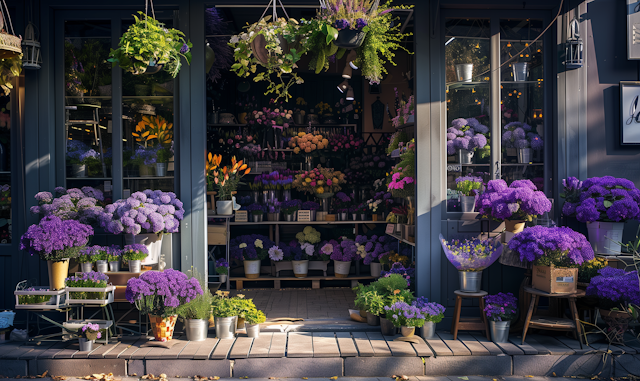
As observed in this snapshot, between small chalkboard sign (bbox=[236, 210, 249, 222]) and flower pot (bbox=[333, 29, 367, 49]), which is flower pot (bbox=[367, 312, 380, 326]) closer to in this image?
flower pot (bbox=[333, 29, 367, 49])

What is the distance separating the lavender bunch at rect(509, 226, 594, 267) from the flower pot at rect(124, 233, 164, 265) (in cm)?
342

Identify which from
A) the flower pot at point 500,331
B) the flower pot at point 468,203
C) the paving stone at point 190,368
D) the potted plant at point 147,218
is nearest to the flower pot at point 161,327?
the paving stone at point 190,368

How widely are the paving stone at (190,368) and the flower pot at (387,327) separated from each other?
5.01 ft

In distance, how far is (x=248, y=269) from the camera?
24.4 feet

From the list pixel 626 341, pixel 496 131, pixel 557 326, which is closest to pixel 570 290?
pixel 557 326

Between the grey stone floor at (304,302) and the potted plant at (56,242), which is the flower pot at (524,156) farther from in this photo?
the potted plant at (56,242)

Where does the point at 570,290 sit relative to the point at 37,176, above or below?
below

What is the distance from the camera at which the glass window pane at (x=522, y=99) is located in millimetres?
5148

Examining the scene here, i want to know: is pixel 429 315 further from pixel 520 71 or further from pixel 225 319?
pixel 520 71

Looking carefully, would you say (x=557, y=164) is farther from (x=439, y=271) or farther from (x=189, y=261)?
(x=189, y=261)

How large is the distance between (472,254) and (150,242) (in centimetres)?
312

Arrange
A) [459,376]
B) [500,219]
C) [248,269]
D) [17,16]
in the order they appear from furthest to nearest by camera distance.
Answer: [248,269]
[17,16]
[500,219]
[459,376]

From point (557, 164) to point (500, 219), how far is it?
1.04m

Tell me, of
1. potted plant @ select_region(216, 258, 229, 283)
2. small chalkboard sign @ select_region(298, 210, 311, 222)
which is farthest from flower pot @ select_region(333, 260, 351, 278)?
potted plant @ select_region(216, 258, 229, 283)
